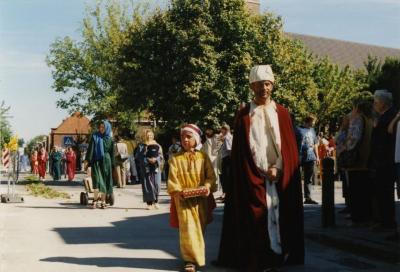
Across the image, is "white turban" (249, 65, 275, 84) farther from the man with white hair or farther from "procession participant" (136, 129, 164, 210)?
"procession participant" (136, 129, 164, 210)

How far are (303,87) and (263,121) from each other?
31.6 meters

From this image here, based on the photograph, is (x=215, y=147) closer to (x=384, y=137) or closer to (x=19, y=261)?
(x=384, y=137)

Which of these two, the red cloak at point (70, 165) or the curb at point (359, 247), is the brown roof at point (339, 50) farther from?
the curb at point (359, 247)

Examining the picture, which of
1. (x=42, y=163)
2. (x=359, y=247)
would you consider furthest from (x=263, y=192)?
(x=42, y=163)

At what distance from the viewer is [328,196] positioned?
28.6 ft

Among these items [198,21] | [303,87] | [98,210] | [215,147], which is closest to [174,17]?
[198,21]

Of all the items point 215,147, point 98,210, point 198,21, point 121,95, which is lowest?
point 98,210

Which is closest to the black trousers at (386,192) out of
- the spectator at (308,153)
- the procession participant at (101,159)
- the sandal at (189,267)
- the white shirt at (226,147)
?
the sandal at (189,267)

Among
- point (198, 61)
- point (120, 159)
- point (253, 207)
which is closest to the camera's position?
point (253, 207)

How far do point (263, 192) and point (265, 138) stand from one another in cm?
55

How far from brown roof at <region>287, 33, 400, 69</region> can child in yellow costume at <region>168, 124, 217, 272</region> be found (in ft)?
234

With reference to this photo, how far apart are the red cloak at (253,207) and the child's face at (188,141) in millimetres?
495

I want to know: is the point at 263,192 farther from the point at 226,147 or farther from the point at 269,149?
the point at 226,147

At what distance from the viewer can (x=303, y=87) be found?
3700 centimetres
